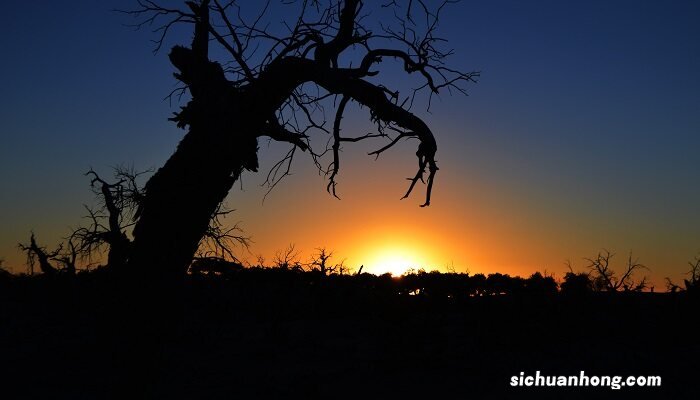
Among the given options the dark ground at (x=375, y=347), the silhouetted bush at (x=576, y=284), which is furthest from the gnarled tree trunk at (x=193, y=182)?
the silhouetted bush at (x=576, y=284)

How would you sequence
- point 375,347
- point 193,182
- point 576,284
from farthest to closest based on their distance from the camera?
point 576,284
point 375,347
point 193,182

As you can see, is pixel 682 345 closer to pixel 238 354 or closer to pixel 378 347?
pixel 378 347

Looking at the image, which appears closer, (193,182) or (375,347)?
(193,182)

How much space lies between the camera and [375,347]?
16.6 meters

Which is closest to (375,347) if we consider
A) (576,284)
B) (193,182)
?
(576,284)

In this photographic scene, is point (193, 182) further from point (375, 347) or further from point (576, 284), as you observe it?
point (576, 284)

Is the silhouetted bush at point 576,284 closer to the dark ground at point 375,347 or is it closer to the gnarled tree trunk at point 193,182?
the dark ground at point 375,347

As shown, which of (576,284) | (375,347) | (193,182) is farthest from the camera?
(576,284)

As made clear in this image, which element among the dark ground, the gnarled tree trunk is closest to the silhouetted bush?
the dark ground

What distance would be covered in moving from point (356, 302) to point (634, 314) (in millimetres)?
11953

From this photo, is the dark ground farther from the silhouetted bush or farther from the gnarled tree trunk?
the gnarled tree trunk

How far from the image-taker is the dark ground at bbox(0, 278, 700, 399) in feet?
44.9

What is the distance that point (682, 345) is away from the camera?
16.6 meters

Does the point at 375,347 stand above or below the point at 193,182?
below
